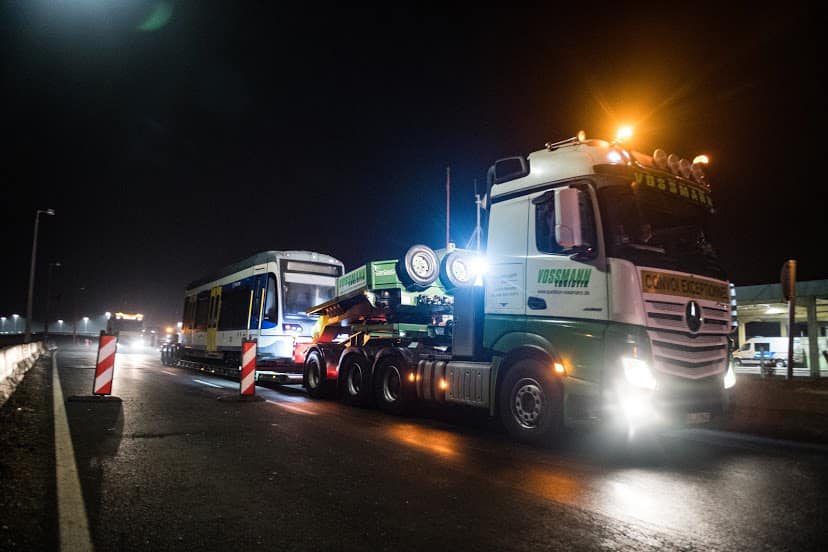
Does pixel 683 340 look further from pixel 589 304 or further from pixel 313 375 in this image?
pixel 313 375

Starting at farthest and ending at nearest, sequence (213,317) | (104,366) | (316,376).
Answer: (213,317)
(316,376)
(104,366)

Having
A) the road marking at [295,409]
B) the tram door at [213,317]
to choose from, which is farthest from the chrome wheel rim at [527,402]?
the tram door at [213,317]

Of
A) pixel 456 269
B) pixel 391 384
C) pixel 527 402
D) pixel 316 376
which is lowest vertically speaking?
pixel 316 376

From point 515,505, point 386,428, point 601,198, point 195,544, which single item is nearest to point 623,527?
point 515,505

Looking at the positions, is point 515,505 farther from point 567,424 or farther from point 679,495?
point 567,424

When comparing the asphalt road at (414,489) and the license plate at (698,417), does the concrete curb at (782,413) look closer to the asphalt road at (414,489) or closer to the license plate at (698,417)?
the license plate at (698,417)

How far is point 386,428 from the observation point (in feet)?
26.4

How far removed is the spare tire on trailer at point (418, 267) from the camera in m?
9.87

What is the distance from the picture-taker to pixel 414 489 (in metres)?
4.73

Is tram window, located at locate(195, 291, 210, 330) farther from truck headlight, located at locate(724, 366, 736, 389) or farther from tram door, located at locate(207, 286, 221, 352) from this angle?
truck headlight, located at locate(724, 366, 736, 389)

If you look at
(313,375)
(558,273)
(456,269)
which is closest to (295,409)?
(313,375)

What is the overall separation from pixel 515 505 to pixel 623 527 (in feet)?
2.58

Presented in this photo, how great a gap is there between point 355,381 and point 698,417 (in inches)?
245

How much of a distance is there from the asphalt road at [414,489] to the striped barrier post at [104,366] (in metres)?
1.95
